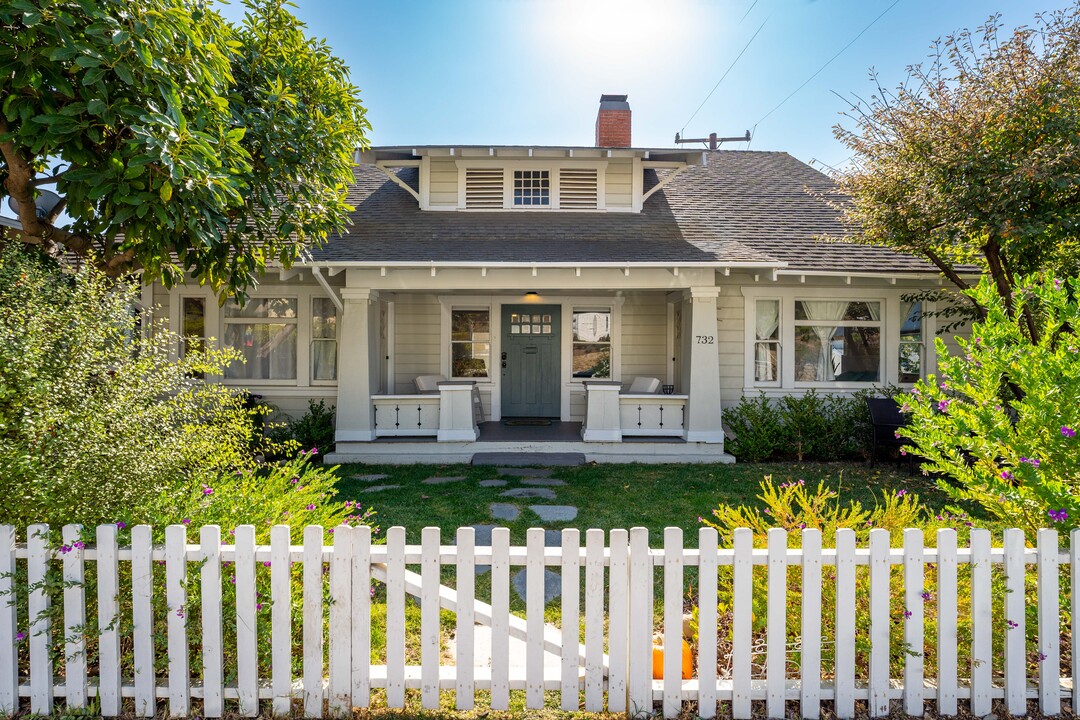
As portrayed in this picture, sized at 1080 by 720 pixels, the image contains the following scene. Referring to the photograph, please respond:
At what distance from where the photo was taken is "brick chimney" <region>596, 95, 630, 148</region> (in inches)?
490

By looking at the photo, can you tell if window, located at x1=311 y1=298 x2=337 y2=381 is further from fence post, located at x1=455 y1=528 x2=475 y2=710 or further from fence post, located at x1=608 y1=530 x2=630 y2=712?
fence post, located at x1=608 y1=530 x2=630 y2=712

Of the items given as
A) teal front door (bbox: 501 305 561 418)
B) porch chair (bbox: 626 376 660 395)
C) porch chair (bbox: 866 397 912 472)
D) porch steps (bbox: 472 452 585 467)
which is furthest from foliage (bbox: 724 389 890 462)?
teal front door (bbox: 501 305 561 418)

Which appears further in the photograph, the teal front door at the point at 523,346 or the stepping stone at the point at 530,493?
the teal front door at the point at 523,346

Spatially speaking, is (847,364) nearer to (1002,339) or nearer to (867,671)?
(1002,339)

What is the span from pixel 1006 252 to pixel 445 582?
24.0 feet

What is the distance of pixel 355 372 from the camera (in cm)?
869

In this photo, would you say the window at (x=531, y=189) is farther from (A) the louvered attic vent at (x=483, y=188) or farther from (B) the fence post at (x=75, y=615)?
(B) the fence post at (x=75, y=615)

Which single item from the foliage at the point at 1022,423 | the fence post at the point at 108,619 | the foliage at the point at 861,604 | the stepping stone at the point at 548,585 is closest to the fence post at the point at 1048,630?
the foliage at the point at 861,604

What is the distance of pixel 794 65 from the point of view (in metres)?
13.4

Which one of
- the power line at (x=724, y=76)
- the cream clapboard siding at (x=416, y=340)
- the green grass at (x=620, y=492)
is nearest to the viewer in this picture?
the green grass at (x=620, y=492)

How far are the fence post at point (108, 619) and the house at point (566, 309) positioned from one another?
582 cm

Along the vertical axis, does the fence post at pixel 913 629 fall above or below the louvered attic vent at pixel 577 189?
below

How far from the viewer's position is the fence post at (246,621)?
2.64 metres

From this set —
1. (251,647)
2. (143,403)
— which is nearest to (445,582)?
(251,647)
